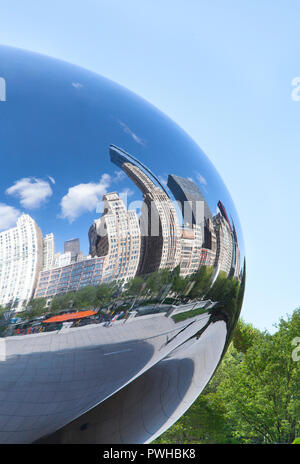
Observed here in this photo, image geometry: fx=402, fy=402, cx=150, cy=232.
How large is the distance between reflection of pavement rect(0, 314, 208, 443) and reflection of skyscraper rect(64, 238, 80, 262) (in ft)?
1.90

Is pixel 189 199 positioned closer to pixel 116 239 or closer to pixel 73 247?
pixel 116 239

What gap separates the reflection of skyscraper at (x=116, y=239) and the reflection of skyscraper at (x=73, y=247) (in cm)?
11

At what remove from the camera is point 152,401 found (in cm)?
393

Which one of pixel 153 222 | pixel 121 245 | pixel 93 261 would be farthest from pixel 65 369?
pixel 153 222

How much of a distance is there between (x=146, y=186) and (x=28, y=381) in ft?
6.09

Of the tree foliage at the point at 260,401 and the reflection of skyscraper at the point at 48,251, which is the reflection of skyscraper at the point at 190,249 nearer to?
the reflection of skyscraper at the point at 48,251

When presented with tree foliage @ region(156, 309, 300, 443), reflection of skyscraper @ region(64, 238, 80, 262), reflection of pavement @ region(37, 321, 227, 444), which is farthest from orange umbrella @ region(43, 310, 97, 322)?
tree foliage @ region(156, 309, 300, 443)

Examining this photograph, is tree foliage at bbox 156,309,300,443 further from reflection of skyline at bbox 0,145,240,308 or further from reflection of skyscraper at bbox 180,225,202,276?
reflection of skyline at bbox 0,145,240,308

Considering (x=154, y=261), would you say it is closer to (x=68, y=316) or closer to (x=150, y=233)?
(x=150, y=233)

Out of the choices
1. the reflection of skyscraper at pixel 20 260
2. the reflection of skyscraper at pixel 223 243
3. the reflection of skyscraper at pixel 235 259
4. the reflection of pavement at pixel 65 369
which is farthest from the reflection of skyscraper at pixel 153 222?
the reflection of skyscraper at pixel 235 259

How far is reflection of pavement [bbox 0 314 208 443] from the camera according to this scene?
3150 mm

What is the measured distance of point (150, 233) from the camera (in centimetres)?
338

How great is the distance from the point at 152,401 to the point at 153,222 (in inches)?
71.1
